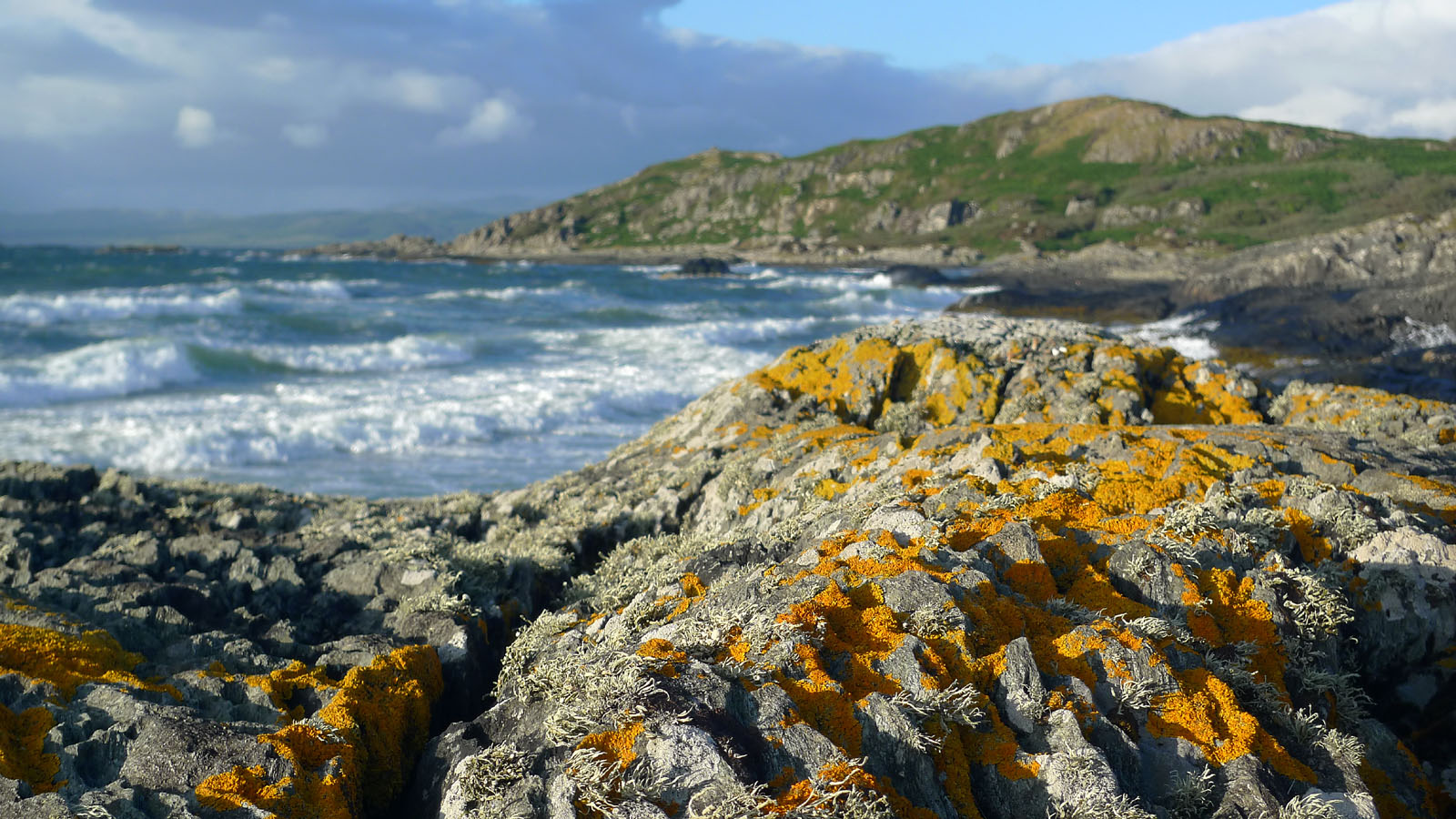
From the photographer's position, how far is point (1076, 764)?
4.05 meters

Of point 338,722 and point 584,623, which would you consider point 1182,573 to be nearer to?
point 584,623

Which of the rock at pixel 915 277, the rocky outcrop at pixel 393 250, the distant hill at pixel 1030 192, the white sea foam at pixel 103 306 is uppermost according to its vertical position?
the distant hill at pixel 1030 192

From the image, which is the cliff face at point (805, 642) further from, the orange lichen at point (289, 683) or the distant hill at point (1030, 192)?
the distant hill at point (1030, 192)

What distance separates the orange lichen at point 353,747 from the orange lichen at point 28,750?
2.49 feet

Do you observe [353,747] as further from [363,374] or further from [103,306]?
[103,306]

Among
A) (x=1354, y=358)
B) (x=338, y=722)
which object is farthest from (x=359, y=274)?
(x=338, y=722)

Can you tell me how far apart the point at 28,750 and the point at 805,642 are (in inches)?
157

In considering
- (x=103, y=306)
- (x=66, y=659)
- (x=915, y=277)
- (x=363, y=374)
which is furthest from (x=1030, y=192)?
(x=66, y=659)

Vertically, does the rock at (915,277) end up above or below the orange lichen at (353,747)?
above

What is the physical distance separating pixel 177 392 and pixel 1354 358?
132 feet

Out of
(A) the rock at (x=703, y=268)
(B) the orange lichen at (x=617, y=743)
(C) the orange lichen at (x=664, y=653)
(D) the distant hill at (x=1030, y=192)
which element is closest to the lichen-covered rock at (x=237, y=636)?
(B) the orange lichen at (x=617, y=743)

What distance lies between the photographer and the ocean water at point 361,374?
19.4 metres

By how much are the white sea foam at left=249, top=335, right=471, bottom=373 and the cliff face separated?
81.9 feet

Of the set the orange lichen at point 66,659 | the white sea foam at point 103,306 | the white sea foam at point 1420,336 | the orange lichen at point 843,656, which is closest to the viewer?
the orange lichen at point 843,656
